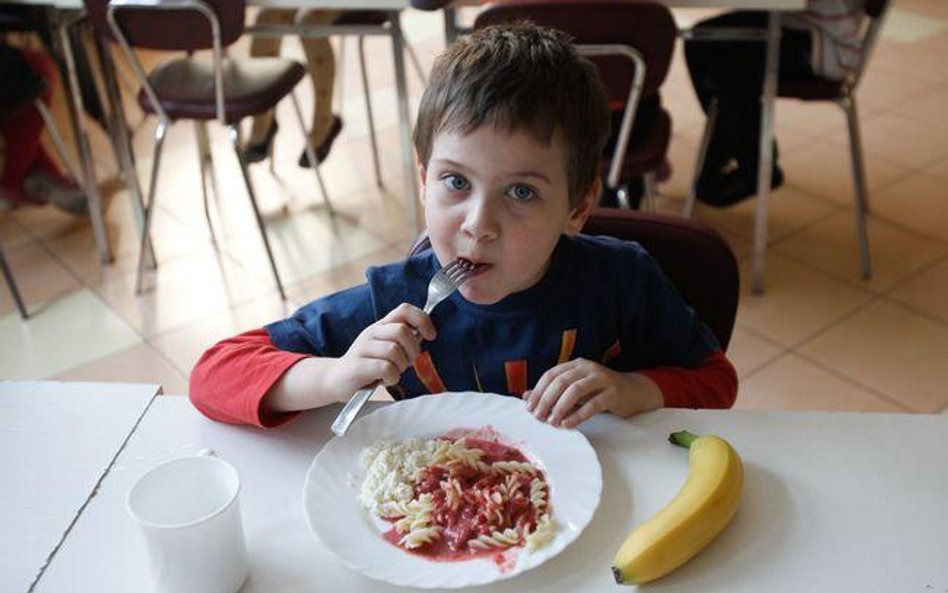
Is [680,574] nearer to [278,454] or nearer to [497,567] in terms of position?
[497,567]

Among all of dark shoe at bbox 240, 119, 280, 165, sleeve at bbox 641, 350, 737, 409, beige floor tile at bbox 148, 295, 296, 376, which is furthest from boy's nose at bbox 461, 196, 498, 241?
dark shoe at bbox 240, 119, 280, 165

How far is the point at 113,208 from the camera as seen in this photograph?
3.17m

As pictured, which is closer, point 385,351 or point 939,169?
point 385,351

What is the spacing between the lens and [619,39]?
1.99m

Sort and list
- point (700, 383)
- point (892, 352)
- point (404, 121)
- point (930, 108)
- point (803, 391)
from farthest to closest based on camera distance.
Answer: point (930, 108) → point (404, 121) → point (892, 352) → point (803, 391) → point (700, 383)

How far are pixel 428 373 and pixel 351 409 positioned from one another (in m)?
0.21

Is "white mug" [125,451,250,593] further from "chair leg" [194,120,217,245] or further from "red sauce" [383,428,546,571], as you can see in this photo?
"chair leg" [194,120,217,245]

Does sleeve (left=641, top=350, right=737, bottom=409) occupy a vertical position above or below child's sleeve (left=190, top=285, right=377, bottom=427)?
below

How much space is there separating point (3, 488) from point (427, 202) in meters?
0.50

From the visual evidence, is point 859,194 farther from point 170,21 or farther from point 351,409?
point 351,409

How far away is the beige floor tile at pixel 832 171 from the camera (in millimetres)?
3045

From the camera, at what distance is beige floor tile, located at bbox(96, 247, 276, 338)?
259cm

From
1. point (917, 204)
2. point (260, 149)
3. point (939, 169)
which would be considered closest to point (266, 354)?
point (260, 149)

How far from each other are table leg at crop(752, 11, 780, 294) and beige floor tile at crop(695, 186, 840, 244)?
0.94 ft
